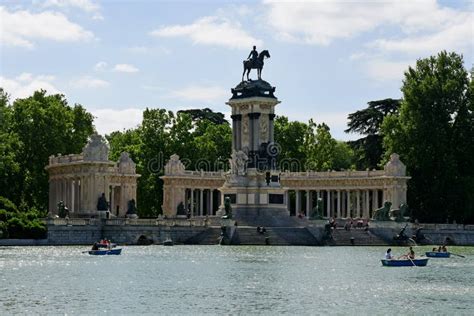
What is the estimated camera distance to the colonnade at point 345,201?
103 m

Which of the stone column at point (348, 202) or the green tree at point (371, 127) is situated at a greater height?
the green tree at point (371, 127)

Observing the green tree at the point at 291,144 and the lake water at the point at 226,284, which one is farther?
the green tree at the point at 291,144

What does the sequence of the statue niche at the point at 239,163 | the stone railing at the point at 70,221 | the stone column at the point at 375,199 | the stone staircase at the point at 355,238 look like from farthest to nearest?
the stone column at the point at 375,199
the statue niche at the point at 239,163
the stone staircase at the point at 355,238
the stone railing at the point at 70,221

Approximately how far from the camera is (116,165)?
99.2 m

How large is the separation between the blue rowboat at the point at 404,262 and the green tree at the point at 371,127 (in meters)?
53.5

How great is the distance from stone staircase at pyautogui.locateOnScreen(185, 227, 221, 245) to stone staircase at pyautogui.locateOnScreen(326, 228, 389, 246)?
8297mm

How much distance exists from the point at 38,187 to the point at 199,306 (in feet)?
210

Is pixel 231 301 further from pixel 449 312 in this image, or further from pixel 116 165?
pixel 116 165

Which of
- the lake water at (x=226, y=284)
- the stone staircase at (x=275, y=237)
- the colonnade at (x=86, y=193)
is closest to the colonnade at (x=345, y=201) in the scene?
the colonnade at (x=86, y=193)

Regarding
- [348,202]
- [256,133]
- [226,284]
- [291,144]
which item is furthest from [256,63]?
[226,284]

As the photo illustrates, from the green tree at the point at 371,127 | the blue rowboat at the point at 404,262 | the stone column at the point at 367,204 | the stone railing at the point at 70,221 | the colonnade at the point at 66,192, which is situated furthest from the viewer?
the green tree at the point at 371,127

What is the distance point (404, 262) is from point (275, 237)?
75.1ft

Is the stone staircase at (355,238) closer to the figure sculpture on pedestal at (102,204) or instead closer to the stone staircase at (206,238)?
the stone staircase at (206,238)

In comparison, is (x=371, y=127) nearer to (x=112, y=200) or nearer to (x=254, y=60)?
(x=254, y=60)
